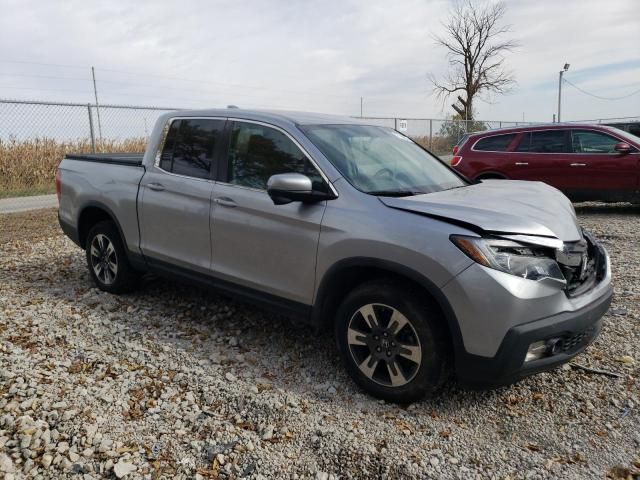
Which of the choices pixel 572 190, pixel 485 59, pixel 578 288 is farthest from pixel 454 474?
pixel 485 59

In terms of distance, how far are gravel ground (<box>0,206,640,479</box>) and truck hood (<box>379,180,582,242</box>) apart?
104 centimetres

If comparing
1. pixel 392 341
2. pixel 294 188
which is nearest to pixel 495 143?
pixel 294 188

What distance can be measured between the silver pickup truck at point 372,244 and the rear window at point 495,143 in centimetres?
534

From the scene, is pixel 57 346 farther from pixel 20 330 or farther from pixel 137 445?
pixel 137 445

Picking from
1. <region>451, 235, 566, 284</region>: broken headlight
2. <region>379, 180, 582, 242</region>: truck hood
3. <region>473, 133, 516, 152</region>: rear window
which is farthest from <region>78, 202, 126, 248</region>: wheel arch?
<region>473, 133, 516, 152</region>: rear window

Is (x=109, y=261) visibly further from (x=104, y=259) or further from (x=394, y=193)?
(x=394, y=193)

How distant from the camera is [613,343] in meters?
3.77

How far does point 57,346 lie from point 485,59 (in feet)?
106

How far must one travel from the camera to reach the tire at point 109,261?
4.79m

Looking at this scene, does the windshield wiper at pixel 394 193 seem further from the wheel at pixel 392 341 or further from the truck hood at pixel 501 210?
the wheel at pixel 392 341

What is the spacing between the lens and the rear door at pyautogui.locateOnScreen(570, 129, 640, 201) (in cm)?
838

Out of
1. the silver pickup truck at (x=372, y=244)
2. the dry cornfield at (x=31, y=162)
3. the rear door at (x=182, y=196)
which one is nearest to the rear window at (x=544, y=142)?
the silver pickup truck at (x=372, y=244)

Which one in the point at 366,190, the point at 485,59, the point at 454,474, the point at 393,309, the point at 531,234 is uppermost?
the point at 485,59

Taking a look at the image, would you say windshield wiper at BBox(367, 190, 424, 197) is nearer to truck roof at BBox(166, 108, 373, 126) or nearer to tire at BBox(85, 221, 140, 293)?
truck roof at BBox(166, 108, 373, 126)
